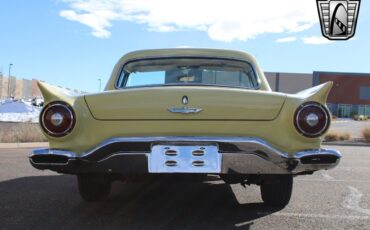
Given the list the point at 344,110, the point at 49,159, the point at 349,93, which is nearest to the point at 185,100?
the point at 49,159

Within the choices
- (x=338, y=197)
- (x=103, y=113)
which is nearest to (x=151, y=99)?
(x=103, y=113)

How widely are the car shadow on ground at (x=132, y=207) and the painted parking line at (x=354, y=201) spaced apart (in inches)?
38.9

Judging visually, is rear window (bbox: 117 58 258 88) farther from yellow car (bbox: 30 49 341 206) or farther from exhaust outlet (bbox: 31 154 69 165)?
exhaust outlet (bbox: 31 154 69 165)

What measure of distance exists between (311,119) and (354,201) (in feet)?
7.97

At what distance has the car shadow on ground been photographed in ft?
14.2

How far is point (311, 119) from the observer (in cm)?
388

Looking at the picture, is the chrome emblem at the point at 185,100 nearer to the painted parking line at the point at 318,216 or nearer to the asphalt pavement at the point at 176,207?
the asphalt pavement at the point at 176,207

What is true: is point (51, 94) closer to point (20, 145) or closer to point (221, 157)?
point (221, 157)

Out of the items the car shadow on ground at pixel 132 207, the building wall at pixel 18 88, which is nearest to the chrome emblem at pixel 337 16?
the car shadow on ground at pixel 132 207

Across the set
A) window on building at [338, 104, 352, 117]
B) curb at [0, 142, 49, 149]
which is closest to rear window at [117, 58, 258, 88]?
curb at [0, 142, 49, 149]

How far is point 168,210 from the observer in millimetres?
4930

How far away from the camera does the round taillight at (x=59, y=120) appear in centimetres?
394

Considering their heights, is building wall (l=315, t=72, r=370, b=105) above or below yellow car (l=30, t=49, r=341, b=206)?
above

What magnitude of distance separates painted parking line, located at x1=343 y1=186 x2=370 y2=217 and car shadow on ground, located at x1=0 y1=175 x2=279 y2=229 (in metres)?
0.99
